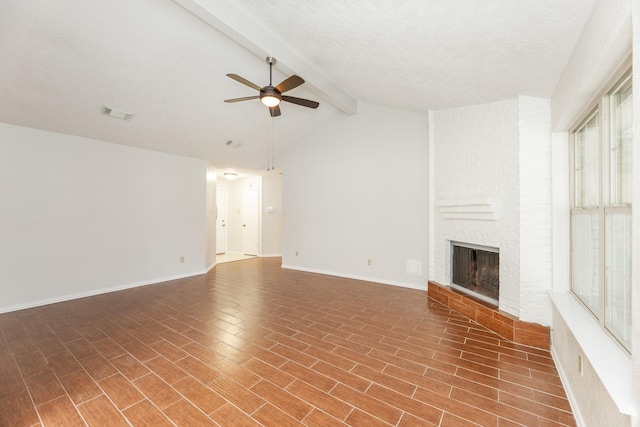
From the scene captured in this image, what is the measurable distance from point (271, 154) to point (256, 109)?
73.4 inches

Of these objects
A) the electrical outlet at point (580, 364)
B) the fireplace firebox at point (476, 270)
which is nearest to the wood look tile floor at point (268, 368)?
the electrical outlet at point (580, 364)

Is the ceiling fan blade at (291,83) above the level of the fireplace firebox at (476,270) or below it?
above

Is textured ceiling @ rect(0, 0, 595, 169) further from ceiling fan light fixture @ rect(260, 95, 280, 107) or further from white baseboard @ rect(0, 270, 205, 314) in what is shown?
white baseboard @ rect(0, 270, 205, 314)

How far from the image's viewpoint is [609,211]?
1.63 meters

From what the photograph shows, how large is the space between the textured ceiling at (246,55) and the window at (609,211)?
557mm

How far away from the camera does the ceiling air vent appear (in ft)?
11.7

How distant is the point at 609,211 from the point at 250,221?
7.85 m

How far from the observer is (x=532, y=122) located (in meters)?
2.65

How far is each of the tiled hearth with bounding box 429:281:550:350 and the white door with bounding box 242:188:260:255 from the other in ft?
19.3

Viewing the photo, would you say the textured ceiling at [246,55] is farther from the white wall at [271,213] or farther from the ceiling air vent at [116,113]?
the white wall at [271,213]

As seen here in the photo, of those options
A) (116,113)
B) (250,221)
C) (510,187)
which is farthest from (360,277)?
(116,113)

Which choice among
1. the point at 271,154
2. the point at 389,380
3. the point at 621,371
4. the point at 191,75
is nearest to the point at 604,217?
the point at 621,371

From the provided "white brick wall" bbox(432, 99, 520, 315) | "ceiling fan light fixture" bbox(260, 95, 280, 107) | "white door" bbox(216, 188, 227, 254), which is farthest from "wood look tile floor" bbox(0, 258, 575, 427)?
"white door" bbox(216, 188, 227, 254)

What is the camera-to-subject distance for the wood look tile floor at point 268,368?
5.46ft
